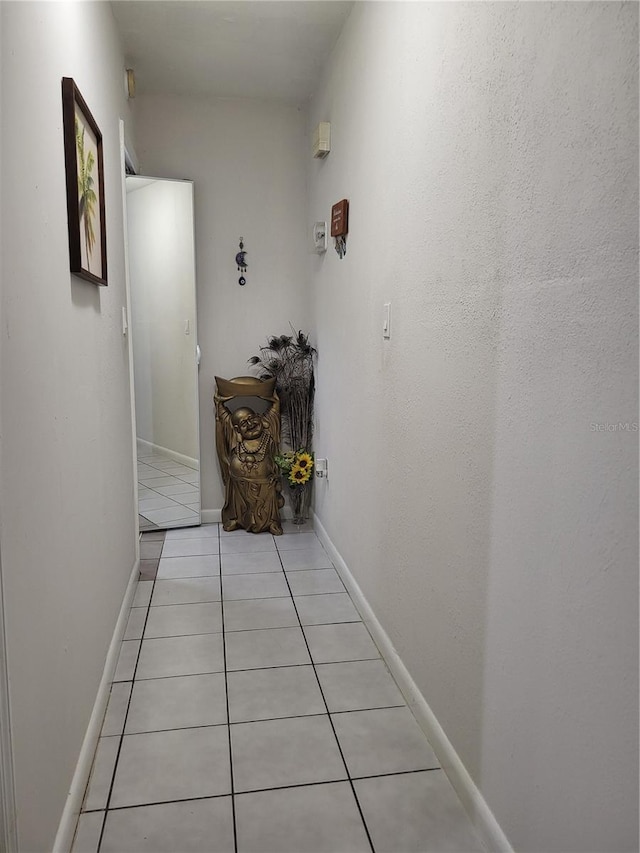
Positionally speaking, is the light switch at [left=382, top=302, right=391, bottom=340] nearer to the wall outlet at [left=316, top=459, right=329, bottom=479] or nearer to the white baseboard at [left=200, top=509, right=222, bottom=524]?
the wall outlet at [left=316, top=459, right=329, bottom=479]

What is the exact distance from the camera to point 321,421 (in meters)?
3.41

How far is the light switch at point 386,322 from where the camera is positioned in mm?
2105

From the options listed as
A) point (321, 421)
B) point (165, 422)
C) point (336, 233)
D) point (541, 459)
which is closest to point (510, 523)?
point (541, 459)

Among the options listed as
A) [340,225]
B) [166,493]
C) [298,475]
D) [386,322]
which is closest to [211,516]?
[166,493]

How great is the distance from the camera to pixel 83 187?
1.79 m

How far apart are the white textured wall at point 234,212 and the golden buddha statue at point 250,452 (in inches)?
7.1

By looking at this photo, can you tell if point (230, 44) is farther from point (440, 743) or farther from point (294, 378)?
point (440, 743)

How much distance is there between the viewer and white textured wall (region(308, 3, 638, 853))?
0.95 metres

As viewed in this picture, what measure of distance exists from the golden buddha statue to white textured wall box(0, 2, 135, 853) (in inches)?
58.2

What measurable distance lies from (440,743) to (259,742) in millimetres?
509

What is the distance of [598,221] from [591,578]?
0.57 m

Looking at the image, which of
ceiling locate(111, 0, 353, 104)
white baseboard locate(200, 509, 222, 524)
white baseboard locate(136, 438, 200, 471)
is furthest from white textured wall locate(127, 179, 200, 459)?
ceiling locate(111, 0, 353, 104)

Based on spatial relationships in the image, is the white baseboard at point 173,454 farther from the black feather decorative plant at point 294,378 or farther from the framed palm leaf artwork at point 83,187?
the framed palm leaf artwork at point 83,187

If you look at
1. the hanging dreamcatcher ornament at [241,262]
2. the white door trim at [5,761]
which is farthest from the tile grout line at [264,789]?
the hanging dreamcatcher ornament at [241,262]
